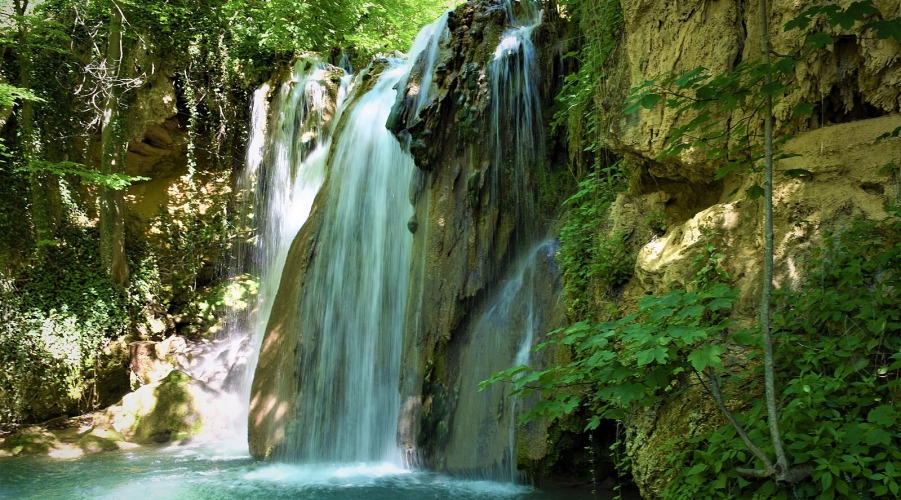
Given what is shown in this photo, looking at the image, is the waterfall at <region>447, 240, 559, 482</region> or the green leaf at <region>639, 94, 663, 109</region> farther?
the waterfall at <region>447, 240, 559, 482</region>

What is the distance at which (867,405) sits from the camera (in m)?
2.92

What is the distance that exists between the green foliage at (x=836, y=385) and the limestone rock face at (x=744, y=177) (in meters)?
0.20

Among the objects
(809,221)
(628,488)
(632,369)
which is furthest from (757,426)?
(628,488)

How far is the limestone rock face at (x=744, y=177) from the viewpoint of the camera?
3.55 metres

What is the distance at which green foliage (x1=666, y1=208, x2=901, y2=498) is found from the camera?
9.00 feet

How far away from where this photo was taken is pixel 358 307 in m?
8.44

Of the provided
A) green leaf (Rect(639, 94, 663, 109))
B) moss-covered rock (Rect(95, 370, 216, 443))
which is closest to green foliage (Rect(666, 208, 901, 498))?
green leaf (Rect(639, 94, 663, 109))

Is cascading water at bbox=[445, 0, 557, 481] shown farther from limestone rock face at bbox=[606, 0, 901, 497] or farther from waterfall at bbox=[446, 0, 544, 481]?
limestone rock face at bbox=[606, 0, 901, 497]

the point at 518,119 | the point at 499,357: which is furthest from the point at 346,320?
the point at 518,119

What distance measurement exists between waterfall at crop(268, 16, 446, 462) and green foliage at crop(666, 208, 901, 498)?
482 centimetres

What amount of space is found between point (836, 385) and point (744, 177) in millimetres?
1737

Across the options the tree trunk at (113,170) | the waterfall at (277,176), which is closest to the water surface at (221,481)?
the waterfall at (277,176)

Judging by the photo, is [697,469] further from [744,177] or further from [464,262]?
[464,262]

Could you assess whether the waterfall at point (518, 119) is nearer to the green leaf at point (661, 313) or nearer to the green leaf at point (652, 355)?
the green leaf at point (661, 313)
